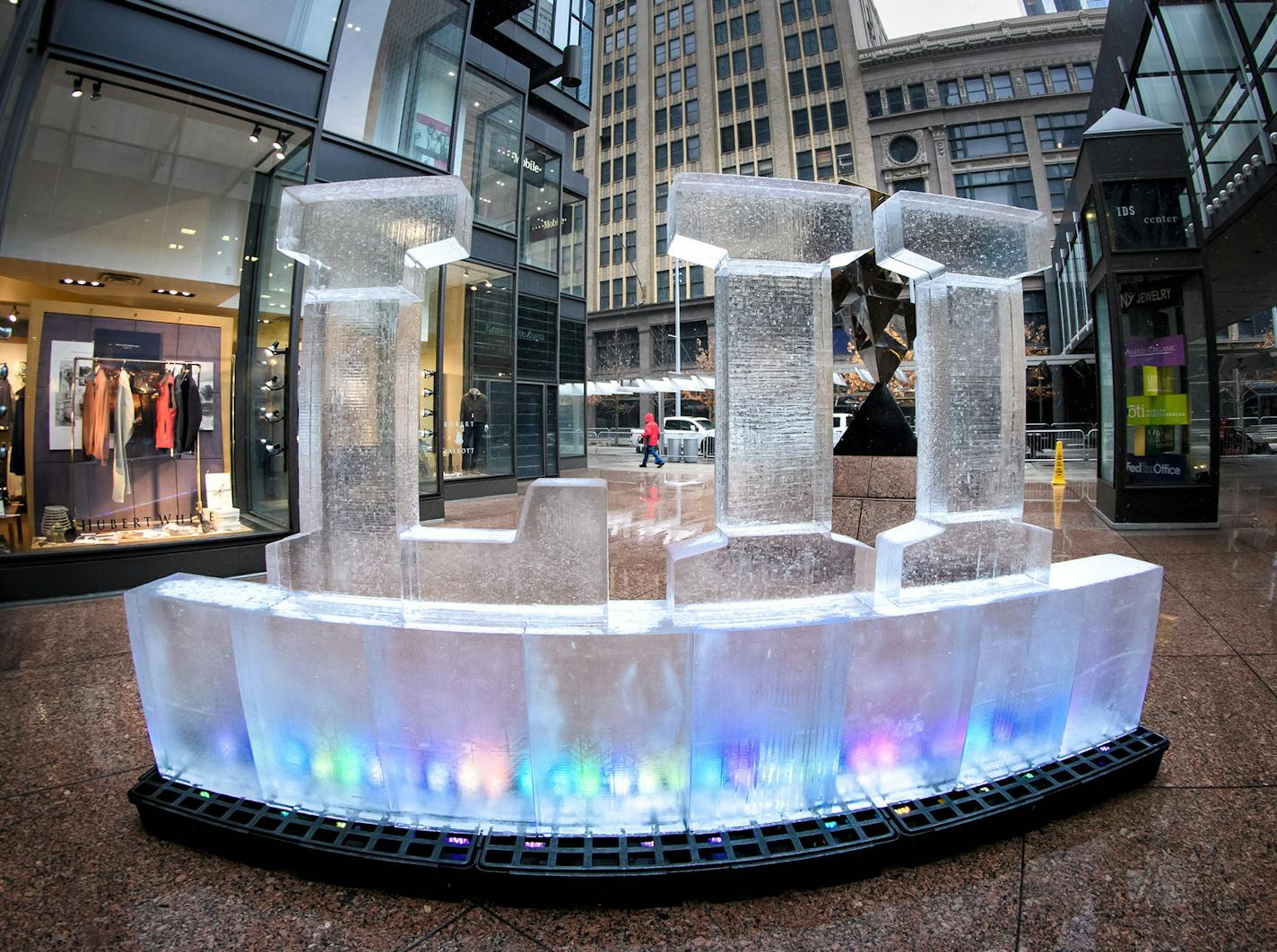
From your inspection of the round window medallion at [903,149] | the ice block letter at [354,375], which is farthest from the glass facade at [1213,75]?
the round window medallion at [903,149]

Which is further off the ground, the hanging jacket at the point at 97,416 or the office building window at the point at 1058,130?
the office building window at the point at 1058,130

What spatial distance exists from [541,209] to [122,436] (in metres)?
11.8

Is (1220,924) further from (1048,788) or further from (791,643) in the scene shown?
(791,643)

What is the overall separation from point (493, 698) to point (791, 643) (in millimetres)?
941

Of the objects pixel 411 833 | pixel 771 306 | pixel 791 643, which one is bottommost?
pixel 411 833

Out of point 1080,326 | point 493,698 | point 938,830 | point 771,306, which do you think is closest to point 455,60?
point 771,306

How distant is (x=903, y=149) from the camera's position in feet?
127

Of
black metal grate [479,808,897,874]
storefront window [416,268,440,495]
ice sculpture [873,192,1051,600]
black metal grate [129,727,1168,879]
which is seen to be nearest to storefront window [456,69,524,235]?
storefront window [416,268,440,495]

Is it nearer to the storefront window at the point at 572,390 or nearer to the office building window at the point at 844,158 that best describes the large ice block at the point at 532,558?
the storefront window at the point at 572,390

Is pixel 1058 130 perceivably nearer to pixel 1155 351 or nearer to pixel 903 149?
pixel 903 149

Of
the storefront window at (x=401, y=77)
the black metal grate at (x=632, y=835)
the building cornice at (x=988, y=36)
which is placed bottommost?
the black metal grate at (x=632, y=835)

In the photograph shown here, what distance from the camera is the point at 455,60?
9688 mm

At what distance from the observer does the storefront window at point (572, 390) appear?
19344 millimetres

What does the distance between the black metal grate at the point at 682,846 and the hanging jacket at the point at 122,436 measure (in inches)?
278
